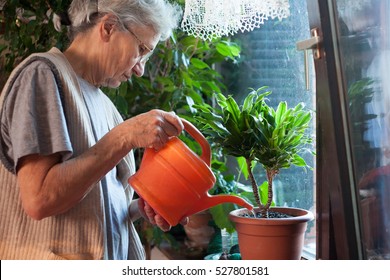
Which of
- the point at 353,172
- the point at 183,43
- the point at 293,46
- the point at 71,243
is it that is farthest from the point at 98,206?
the point at 183,43

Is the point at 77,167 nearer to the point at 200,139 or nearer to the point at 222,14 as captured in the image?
the point at 200,139

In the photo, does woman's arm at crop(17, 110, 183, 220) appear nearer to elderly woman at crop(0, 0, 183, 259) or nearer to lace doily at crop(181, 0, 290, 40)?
elderly woman at crop(0, 0, 183, 259)

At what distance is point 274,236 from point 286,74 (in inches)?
24.2

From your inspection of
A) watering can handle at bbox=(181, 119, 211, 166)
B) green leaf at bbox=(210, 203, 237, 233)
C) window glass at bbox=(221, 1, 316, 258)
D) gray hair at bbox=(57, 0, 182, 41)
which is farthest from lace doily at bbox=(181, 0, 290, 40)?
green leaf at bbox=(210, 203, 237, 233)

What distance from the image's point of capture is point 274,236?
1195 mm

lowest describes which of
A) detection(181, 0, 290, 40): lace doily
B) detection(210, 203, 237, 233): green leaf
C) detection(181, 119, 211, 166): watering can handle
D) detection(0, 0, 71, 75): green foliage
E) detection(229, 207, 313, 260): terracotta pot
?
detection(210, 203, 237, 233): green leaf

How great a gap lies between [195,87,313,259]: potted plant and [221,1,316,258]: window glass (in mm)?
166

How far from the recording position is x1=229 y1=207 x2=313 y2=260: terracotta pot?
1187 millimetres

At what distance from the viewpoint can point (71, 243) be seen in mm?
939
